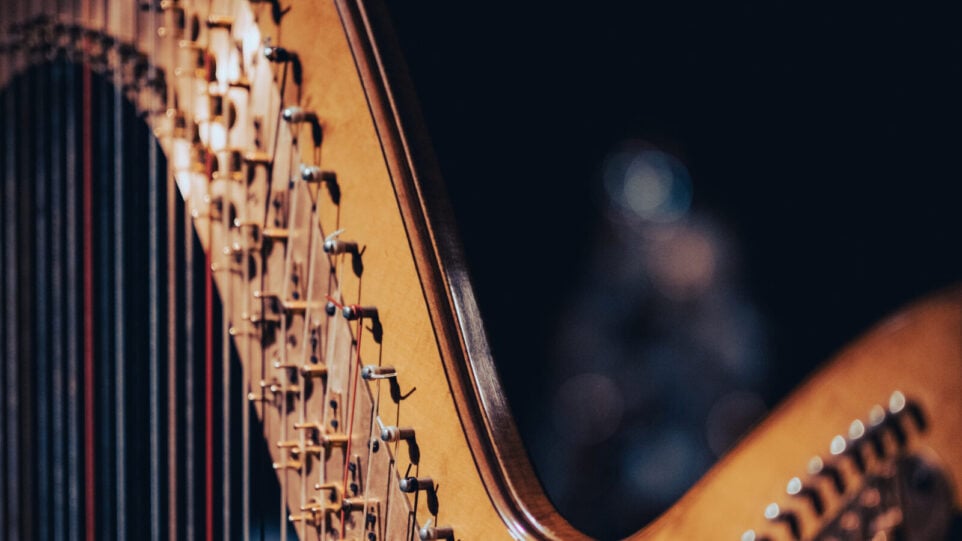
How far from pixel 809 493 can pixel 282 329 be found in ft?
1.59

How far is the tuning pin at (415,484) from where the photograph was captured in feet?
2.10

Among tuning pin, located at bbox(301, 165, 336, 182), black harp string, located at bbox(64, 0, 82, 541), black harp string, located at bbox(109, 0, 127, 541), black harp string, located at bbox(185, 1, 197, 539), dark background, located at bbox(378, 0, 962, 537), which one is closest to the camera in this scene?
tuning pin, located at bbox(301, 165, 336, 182)

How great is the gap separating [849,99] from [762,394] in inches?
30.7

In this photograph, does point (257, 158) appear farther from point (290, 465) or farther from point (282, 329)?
point (290, 465)

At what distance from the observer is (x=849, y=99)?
162cm

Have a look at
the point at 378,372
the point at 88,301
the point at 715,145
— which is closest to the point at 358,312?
the point at 378,372

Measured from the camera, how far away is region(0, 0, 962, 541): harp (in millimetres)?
380

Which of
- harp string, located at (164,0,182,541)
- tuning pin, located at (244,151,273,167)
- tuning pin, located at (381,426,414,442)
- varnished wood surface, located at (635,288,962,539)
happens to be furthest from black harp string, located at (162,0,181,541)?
varnished wood surface, located at (635,288,962,539)

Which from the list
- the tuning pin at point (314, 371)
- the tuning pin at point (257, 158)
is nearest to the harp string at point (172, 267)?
the tuning pin at point (257, 158)

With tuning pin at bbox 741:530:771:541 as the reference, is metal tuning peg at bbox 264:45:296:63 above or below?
above

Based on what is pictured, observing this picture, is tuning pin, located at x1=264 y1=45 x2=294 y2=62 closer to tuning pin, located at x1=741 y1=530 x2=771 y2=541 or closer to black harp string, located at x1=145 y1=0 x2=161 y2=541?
black harp string, located at x1=145 y1=0 x2=161 y2=541

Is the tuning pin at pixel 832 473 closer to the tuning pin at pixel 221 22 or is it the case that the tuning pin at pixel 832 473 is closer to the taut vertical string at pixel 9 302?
the tuning pin at pixel 221 22

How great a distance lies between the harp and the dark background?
1.99 ft

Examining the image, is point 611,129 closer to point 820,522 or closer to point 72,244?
point 72,244
